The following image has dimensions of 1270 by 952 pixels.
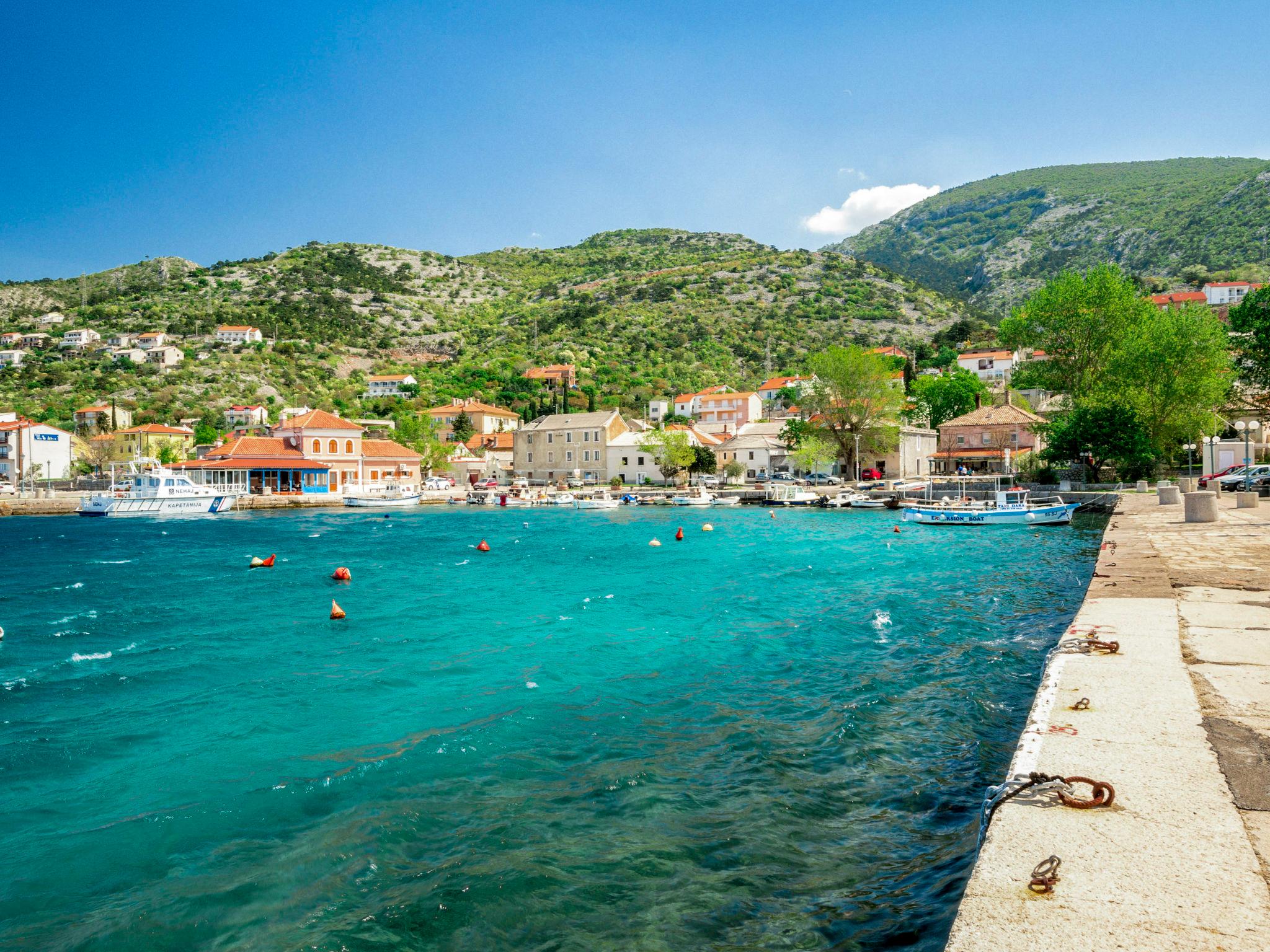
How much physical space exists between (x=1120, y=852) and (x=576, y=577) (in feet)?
70.3

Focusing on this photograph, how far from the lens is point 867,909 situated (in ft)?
17.8

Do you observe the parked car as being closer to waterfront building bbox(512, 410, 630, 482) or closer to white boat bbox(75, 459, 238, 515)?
waterfront building bbox(512, 410, 630, 482)

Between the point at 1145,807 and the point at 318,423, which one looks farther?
the point at 318,423

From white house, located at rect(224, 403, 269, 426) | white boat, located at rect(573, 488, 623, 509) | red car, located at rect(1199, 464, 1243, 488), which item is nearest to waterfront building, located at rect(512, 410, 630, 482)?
white boat, located at rect(573, 488, 623, 509)

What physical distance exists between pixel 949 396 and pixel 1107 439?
35050mm

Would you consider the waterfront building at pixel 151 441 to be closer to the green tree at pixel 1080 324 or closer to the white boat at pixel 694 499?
the white boat at pixel 694 499

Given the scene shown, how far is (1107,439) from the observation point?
45.3 meters

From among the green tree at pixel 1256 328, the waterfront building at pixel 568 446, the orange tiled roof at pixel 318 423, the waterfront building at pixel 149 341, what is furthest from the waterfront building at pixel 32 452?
the green tree at pixel 1256 328

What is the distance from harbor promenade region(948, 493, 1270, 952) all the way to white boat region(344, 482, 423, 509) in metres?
59.2

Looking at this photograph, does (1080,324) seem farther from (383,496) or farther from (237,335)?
(237,335)

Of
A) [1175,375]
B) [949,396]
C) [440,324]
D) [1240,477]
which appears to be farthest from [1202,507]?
[440,324]

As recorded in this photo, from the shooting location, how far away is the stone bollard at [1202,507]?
73.7 feet

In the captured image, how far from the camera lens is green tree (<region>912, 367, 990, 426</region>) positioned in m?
79.1

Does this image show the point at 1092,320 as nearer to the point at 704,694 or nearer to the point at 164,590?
the point at 704,694
